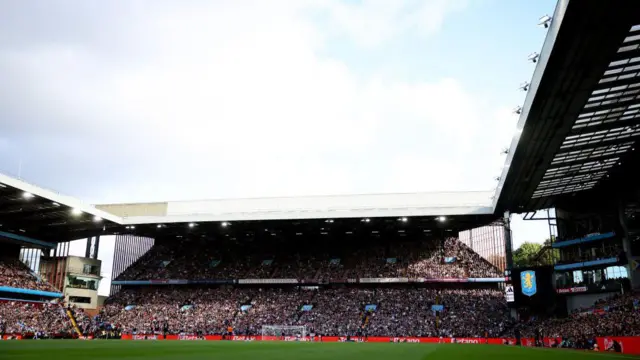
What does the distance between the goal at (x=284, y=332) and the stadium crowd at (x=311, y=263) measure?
32.5ft

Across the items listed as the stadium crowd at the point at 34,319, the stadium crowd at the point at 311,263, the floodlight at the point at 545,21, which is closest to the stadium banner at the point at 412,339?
the stadium crowd at the point at 34,319

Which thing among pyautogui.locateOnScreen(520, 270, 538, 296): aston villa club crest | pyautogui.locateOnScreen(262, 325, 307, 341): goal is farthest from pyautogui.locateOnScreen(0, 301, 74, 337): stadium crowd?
pyautogui.locateOnScreen(520, 270, 538, 296): aston villa club crest

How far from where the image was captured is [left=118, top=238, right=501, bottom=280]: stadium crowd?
65125mm

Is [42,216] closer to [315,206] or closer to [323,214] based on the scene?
[323,214]

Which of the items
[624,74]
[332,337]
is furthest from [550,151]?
[332,337]

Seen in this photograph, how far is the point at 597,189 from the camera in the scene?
5447 cm

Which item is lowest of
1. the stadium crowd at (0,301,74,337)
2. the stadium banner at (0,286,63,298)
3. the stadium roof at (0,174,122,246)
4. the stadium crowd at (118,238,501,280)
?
the stadium crowd at (0,301,74,337)

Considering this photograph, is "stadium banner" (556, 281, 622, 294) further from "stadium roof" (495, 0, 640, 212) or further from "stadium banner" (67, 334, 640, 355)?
"stadium roof" (495, 0, 640, 212)

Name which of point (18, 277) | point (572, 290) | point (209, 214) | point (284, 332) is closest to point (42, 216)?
point (18, 277)

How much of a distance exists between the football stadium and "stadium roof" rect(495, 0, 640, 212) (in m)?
0.20

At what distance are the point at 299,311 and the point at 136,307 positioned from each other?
21.2m

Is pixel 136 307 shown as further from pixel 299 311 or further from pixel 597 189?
pixel 597 189

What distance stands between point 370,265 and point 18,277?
41.2m

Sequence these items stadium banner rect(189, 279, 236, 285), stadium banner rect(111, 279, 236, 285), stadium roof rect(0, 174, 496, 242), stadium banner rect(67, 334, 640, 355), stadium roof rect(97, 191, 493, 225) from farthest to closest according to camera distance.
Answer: stadium banner rect(111, 279, 236, 285), stadium banner rect(189, 279, 236, 285), stadium roof rect(97, 191, 493, 225), stadium roof rect(0, 174, 496, 242), stadium banner rect(67, 334, 640, 355)
